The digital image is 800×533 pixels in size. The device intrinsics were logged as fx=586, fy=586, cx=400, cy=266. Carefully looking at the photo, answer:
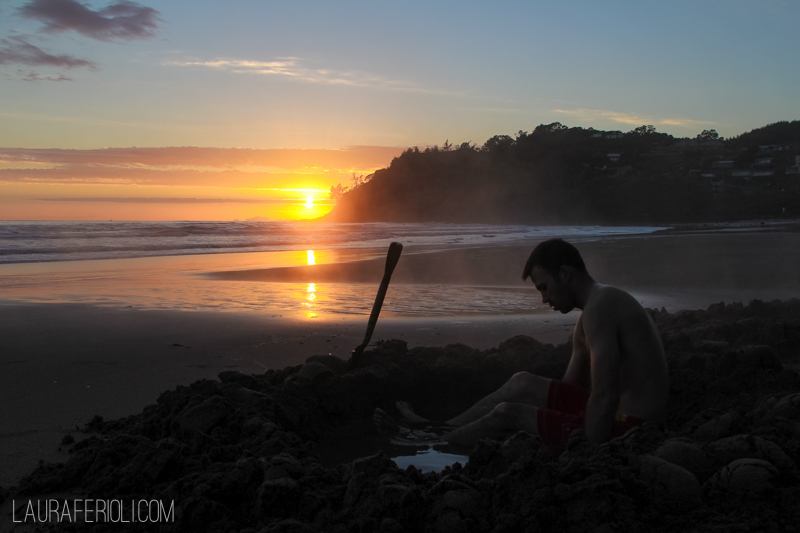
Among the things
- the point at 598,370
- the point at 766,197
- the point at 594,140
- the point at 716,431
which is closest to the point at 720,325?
the point at 716,431

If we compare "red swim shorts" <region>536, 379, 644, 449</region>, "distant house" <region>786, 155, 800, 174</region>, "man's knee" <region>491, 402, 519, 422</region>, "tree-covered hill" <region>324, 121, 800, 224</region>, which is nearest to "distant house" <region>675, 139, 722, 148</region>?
"tree-covered hill" <region>324, 121, 800, 224</region>

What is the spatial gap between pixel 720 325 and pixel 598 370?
348cm

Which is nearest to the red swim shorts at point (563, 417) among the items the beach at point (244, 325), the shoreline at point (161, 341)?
the beach at point (244, 325)

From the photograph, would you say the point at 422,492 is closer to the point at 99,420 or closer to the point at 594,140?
the point at 99,420

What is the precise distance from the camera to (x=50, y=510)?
8.67 feet

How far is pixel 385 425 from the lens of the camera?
3.84 metres

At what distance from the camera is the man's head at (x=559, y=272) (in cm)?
309

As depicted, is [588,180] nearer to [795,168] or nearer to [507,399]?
[795,168]

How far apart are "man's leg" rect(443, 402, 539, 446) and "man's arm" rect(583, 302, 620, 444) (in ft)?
1.35

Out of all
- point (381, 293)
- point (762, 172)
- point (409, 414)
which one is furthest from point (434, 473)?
point (762, 172)

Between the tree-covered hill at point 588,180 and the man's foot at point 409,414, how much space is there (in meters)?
51.3

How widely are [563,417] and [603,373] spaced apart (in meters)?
0.42

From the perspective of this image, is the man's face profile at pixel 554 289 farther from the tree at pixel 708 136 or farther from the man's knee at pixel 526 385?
the tree at pixel 708 136

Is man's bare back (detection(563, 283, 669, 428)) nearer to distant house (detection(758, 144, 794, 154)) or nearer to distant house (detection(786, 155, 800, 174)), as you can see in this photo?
distant house (detection(786, 155, 800, 174))
